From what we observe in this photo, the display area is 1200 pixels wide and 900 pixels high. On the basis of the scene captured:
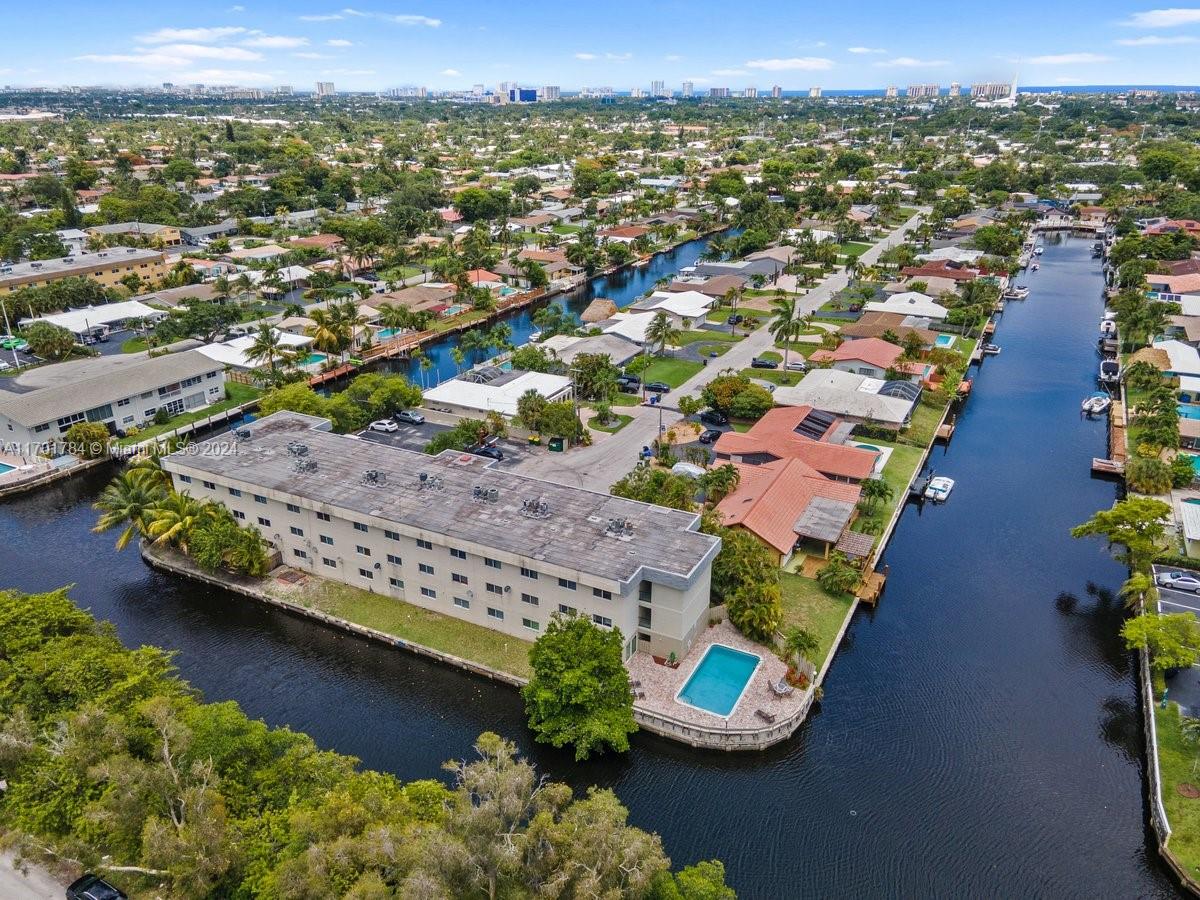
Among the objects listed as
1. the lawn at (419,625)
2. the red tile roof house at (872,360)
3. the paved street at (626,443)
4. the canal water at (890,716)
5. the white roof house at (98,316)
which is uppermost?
the white roof house at (98,316)

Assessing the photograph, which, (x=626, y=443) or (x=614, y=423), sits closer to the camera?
(x=626, y=443)

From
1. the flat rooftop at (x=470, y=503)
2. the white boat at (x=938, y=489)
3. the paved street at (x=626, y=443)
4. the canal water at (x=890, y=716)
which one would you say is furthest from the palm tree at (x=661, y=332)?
the flat rooftop at (x=470, y=503)

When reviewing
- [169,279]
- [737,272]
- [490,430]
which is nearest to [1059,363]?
[737,272]

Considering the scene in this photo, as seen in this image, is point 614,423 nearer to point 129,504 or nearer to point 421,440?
point 421,440

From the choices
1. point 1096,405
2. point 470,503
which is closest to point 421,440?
point 470,503

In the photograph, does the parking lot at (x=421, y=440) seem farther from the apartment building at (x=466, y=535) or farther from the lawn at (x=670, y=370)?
the lawn at (x=670, y=370)

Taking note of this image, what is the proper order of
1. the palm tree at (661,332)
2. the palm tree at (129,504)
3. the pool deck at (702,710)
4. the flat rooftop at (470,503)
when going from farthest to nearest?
the palm tree at (661,332), the palm tree at (129,504), the flat rooftop at (470,503), the pool deck at (702,710)
